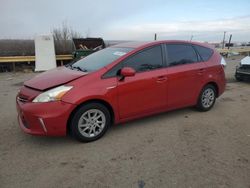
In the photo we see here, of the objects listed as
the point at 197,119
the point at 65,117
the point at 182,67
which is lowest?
the point at 197,119

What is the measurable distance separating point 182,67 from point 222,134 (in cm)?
152

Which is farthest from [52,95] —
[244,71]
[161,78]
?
[244,71]

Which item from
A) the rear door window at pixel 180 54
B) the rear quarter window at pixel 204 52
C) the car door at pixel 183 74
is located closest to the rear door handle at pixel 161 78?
the car door at pixel 183 74

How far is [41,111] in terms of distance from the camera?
355 centimetres

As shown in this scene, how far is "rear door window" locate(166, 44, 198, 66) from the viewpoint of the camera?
487 centimetres

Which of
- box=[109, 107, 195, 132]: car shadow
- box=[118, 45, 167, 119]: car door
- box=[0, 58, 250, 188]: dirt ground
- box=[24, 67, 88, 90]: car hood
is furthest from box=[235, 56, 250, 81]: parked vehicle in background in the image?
box=[24, 67, 88, 90]: car hood

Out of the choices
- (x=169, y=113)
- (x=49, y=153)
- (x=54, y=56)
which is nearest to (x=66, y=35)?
(x=54, y=56)

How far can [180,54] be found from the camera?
5055 millimetres

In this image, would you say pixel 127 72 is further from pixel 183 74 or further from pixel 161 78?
pixel 183 74

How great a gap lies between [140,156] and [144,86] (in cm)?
134

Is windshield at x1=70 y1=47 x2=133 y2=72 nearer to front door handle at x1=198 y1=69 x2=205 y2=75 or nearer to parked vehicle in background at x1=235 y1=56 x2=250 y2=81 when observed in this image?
front door handle at x1=198 y1=69 x2=205 y2=75

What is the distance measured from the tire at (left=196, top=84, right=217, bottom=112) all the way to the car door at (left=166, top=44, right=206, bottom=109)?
0.63 feet

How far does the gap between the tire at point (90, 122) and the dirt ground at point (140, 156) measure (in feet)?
0.45

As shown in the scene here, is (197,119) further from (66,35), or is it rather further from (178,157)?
(66,35)
